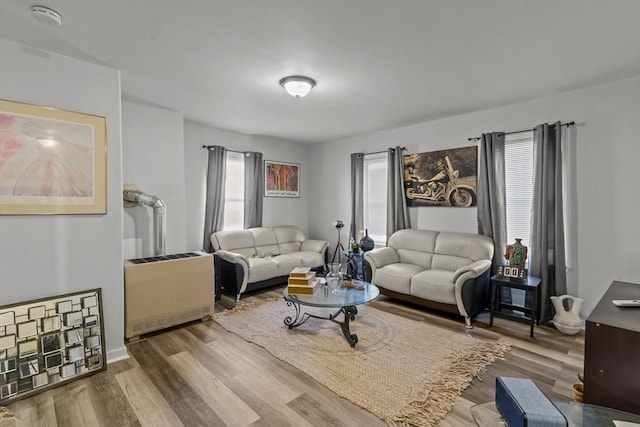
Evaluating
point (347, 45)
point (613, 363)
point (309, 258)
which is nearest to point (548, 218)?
point (613, 363)

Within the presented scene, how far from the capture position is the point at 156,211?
11.3 feet

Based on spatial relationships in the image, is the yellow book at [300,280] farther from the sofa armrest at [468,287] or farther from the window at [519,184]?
the window at [519,184]

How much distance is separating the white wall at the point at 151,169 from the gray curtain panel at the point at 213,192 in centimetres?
65

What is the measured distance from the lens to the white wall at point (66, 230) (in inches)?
83.5

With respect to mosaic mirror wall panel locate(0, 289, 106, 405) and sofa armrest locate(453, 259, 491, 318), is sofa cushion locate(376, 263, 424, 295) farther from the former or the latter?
mosaic mirror wall panel locate(0, 289, 106, 405)

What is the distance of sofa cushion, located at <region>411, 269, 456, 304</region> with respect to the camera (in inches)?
130

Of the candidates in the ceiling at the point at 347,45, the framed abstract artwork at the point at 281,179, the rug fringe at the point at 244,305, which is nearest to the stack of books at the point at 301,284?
the rug fringe at the point at 244,305

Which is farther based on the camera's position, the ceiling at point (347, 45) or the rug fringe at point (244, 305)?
the rug fringe at point (244, 305)

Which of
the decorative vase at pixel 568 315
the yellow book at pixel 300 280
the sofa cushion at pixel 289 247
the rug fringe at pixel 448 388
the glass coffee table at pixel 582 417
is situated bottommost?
the rug fringe at pixel 448 388

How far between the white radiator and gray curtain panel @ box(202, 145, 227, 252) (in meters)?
1.15

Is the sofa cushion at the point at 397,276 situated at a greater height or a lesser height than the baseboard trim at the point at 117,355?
greater

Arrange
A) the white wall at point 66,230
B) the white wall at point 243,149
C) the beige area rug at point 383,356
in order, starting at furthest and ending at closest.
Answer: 1. the white wall at point 243,149
2. the white wall at point 66,230
3. the beige area rug at point 383,356

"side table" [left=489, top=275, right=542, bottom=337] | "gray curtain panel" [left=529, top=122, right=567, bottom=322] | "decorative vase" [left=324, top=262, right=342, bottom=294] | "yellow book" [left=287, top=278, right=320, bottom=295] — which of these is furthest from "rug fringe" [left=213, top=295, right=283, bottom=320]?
"gray curtain panel" [left=529, top=122, right=567, bottom=322]

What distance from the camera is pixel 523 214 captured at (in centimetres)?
356
